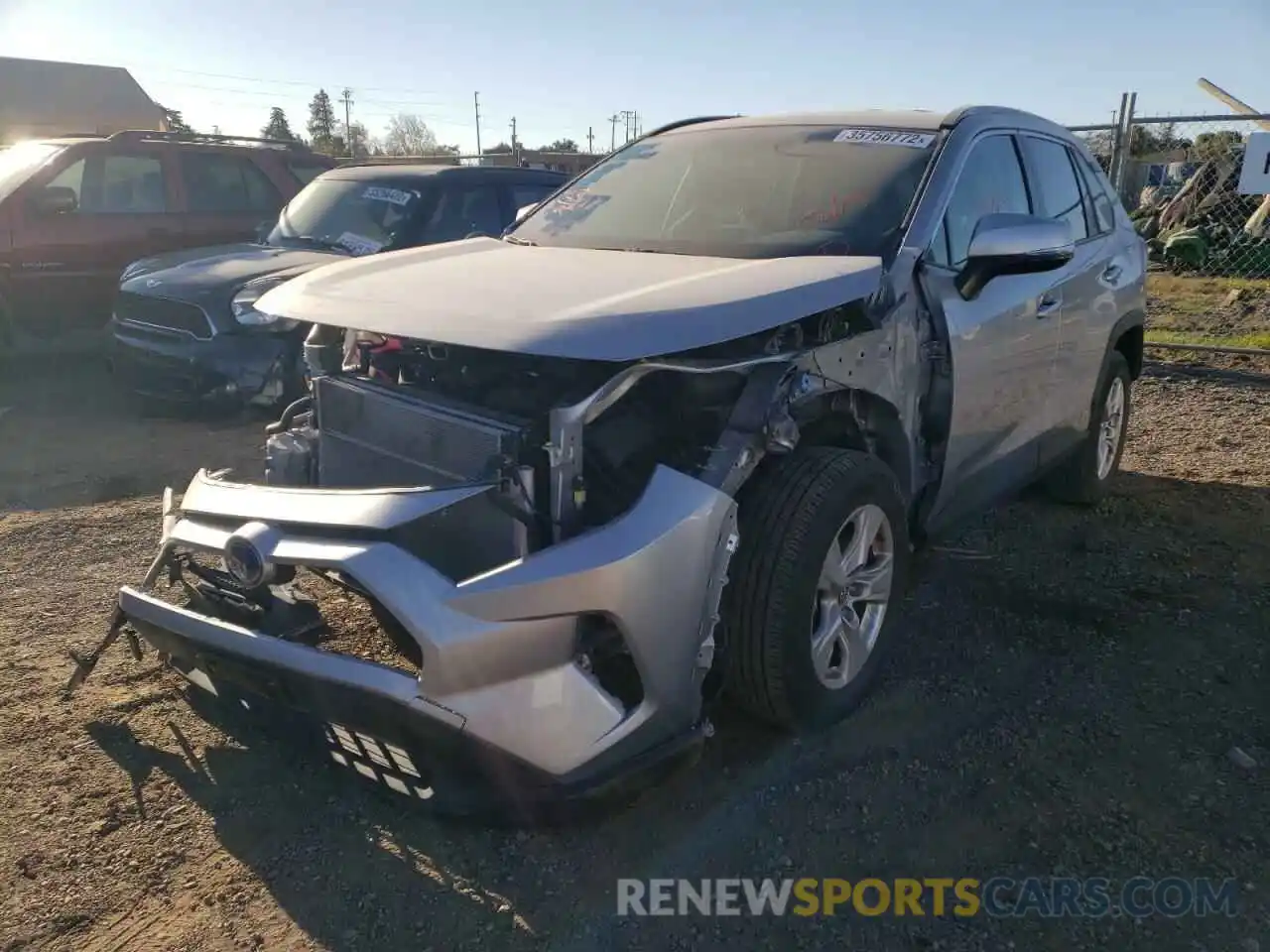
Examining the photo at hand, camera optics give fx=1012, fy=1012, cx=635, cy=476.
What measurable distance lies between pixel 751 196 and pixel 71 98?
35697mm

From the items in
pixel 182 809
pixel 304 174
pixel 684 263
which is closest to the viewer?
pixel 182 809

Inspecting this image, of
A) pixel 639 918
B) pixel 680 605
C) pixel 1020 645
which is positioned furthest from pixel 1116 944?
pixel 1020 645

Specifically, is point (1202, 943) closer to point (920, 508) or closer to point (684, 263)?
point (920, 508)

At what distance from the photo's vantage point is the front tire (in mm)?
2693

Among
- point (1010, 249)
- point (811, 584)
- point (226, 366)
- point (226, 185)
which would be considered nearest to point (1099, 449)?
point (1010, 249)

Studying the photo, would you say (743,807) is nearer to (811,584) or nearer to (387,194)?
(811,584)

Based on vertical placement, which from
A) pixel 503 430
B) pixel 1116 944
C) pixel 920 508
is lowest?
pixel 1116 944

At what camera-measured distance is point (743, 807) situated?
2.75 meters

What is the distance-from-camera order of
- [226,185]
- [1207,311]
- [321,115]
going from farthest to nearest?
[321,115] → [1207,311] → [226,185]

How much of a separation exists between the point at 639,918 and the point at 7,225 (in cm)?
824

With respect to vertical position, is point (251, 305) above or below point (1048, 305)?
below

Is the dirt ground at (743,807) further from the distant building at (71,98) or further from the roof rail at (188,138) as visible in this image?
the distant building at (71,98)

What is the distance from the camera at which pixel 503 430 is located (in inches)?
101

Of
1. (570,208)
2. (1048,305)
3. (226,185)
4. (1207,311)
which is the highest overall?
(226,185)
